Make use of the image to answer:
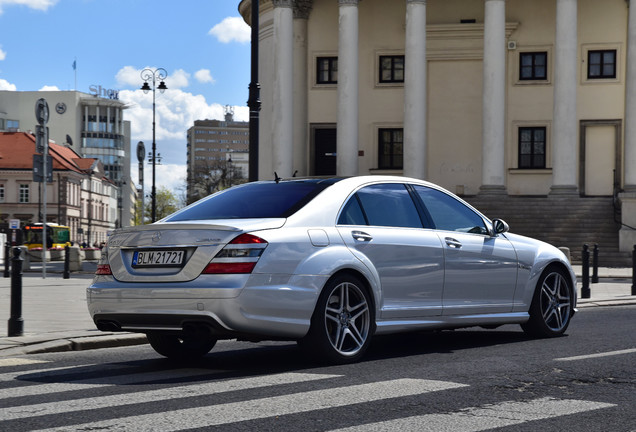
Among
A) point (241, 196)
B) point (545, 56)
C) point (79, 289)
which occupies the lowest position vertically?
point (79, 289)

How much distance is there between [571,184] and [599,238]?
3.99 meters

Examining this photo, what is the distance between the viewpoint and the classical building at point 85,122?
159250mm

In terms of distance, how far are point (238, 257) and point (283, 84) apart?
38.8 metres

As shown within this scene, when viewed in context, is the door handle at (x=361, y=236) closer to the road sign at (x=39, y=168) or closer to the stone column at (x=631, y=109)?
the road sign at (x=39, y=168)

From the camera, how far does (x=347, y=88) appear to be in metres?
45.0

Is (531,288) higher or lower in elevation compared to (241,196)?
lower

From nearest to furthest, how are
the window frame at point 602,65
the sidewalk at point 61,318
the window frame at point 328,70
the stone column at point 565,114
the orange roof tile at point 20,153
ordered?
the sidewalk at point 61,318, the stone column at point 565,114, the window frame at point 602,65, the window frame at point 328,70, the orange roof tile at point 20,153

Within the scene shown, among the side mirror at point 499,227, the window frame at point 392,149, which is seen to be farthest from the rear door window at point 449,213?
the window frame at point 392,149

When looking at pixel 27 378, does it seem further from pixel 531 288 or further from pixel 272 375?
pixel 531 288

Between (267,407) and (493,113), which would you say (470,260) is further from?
(493,113)

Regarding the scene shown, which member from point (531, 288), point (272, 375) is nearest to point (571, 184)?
point (531, 288)

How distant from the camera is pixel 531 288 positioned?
11055 millimetres

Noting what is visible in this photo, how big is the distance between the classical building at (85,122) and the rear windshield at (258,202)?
6078 inches

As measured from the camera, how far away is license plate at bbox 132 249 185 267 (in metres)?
8.33
